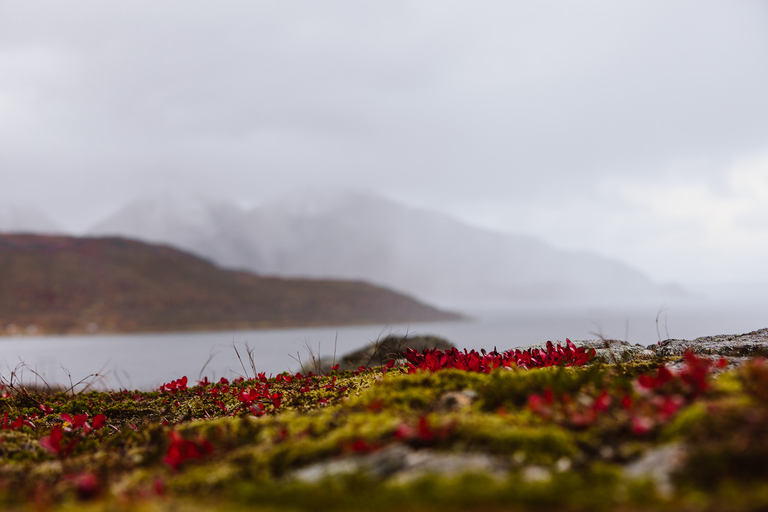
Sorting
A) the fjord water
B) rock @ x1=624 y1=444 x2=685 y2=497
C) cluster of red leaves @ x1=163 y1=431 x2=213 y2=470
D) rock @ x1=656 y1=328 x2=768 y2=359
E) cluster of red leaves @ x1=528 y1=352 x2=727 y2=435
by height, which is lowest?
the fjord water

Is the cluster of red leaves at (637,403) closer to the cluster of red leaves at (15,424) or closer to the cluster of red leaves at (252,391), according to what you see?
the cluster of red leaves at (252,391)

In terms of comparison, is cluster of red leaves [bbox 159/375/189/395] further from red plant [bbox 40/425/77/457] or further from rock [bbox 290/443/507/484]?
rock [bbox 290/443/507/484]

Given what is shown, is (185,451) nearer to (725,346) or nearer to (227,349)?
(725,346)

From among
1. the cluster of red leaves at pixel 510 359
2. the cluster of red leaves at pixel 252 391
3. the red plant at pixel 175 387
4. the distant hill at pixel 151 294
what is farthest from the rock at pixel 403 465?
the distant hill at pixel 151 294

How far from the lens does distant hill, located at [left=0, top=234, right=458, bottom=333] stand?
124750mm

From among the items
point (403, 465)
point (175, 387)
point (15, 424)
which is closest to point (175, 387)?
point (175, 387)

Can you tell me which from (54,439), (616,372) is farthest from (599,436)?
(54,439)

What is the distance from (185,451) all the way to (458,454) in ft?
7.09

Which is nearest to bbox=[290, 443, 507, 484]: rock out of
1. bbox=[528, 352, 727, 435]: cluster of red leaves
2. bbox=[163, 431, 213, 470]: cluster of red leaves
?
bbox=[528, 352, 727, 435]: cluster of red leaves

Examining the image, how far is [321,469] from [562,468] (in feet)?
5.36

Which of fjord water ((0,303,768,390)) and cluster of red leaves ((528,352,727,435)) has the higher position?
cluster of red leaves ((528,352,727,435))

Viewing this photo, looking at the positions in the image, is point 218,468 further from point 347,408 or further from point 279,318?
point 279,318

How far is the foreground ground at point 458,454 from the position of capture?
2756 millimetres

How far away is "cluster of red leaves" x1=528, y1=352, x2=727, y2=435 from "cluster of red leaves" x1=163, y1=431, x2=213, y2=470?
267cm
